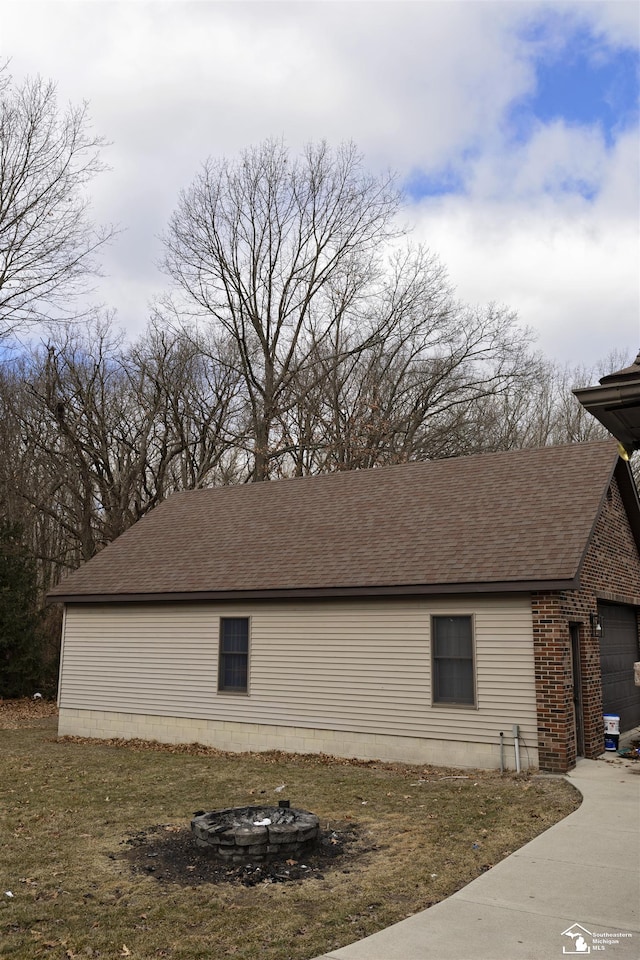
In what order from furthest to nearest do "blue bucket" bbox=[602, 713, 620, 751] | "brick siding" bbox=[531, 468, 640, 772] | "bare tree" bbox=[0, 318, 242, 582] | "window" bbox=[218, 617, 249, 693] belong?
"bare tree" bbox=[0, 318, 242, 582], "window" bbox=[218, 617, 249, 693], "blue bucket" bbox=[602, 713, 620, 751], "brick siding" bbox=[531, 468, 640, 772]

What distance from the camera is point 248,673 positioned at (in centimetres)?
1398

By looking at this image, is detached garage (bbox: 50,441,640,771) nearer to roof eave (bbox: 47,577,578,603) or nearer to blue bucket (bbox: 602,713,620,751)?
roof eave (bbox: 47,577,578,603)

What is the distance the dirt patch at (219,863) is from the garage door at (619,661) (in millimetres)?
7021

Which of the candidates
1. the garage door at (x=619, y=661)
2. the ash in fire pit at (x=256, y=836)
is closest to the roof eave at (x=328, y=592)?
A: the garage door at (x=619, y=661)

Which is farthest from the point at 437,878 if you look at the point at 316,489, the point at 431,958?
the point at 316,489

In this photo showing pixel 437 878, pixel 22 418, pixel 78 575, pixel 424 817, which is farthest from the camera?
pixel 22 418

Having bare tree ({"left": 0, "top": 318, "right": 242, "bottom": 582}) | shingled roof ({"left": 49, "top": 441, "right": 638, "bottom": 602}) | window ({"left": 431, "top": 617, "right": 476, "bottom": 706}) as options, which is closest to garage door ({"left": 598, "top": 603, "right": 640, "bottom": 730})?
shingled roof ({"left": 49, "top": 441, "right": 638, "bottom": 602})

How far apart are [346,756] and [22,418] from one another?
20.6 m

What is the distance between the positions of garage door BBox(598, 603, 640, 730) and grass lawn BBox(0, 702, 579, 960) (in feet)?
12.0

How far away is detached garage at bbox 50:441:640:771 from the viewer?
11250 mm

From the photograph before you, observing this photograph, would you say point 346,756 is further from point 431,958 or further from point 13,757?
point 431,958

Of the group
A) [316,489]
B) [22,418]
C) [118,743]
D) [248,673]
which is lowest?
[118,743]

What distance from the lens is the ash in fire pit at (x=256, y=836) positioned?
21.9ft

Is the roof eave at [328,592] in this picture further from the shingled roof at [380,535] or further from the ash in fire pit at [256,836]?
the ash in fire pit at [256,836]
